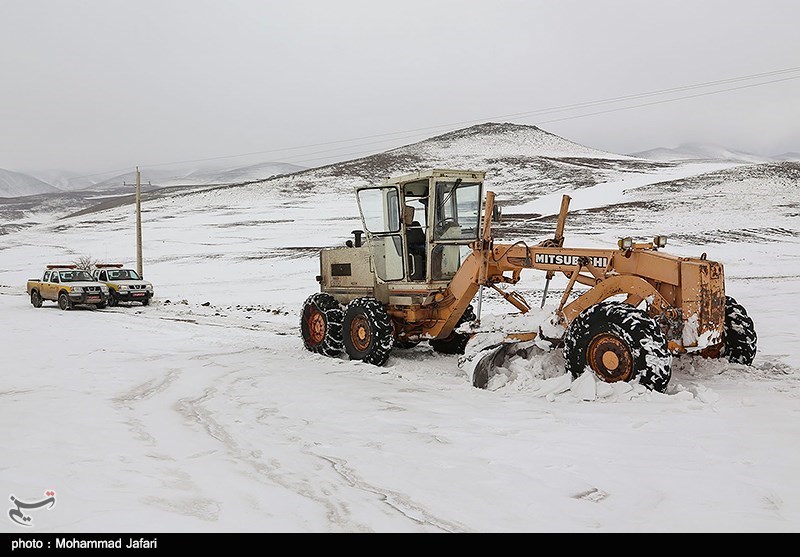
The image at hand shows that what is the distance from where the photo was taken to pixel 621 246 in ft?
26.8

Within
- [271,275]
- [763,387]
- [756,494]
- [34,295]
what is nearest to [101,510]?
[756,494]

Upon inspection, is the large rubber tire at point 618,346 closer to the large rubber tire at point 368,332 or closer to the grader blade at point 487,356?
the grader blade at point 487,356

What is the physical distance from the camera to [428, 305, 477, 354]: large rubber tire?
456 inches

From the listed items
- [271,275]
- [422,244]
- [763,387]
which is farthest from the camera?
[271,275]

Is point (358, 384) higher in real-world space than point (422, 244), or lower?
lower

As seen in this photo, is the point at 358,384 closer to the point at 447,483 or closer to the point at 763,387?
the point at 447,483

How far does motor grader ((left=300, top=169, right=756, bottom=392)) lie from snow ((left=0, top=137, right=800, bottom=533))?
338 mm

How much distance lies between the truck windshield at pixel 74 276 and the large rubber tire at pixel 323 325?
47.1 feet

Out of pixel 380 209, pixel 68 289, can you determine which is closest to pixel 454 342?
pixel 380 209

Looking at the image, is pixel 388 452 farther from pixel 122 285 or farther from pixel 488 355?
pixel 122 285

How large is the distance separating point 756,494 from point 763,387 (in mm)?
3537

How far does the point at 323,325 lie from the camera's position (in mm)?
11953

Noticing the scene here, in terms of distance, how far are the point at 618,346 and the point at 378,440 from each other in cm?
302

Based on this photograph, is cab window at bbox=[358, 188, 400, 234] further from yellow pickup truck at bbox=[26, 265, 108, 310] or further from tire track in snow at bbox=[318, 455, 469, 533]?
yellow pickup truck at bbox=[26, 265, 108, 310]
